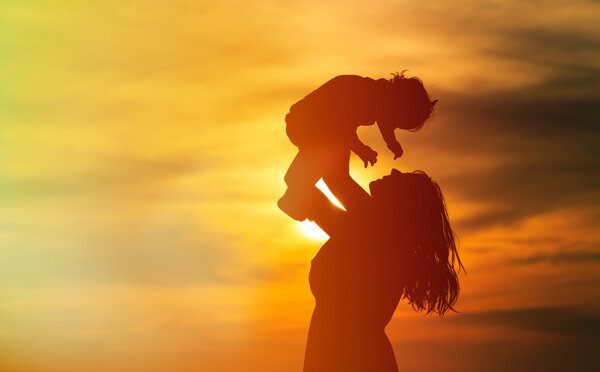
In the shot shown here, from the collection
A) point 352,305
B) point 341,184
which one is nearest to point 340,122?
point 341,184

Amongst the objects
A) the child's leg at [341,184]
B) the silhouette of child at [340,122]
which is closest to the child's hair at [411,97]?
the silhouette of child at [340,122]

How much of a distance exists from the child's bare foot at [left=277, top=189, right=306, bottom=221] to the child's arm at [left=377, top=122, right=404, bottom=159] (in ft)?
4.84

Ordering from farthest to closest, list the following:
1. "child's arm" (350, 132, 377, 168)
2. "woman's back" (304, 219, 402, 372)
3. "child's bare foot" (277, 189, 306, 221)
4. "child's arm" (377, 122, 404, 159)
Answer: "child's arm" (377, 122, 404, 159) → "child's arm" (350, 132, 377, 168) → "child's bare foot" (277, 189, 306, 221) → "woman's back" (304, 219, 402, 372)

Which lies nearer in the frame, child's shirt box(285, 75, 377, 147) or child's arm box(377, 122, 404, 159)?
child's shirt box(285, 75, 377, 147)

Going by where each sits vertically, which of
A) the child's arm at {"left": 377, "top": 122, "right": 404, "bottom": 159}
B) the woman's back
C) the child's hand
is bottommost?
the woman's back

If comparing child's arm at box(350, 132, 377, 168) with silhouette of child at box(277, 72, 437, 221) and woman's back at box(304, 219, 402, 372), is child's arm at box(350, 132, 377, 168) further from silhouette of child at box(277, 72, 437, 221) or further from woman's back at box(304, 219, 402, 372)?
woman's back at box(304, 219, 402, 372)

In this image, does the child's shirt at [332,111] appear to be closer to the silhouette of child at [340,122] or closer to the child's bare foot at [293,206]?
the silhouette of child at [340,122]

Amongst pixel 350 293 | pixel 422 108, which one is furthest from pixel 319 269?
pixel 422 108

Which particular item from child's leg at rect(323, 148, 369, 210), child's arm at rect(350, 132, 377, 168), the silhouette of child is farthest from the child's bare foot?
child's arm at rect(350, 132, 377, 168)

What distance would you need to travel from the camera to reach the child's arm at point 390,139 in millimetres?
13516

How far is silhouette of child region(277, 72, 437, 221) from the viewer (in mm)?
13312

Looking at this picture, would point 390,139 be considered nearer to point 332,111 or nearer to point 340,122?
point 340,122

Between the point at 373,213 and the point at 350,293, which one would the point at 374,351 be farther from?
the point at 373,213

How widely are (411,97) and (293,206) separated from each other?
2.22m
